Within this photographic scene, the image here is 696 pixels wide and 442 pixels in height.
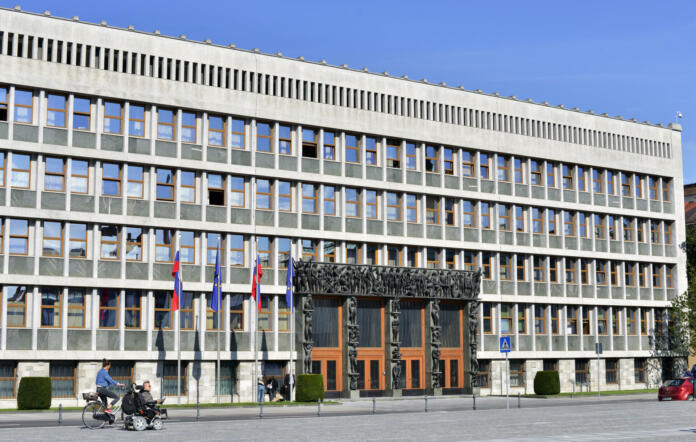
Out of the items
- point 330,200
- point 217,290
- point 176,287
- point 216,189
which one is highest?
point 216,189

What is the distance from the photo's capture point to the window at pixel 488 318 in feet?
205

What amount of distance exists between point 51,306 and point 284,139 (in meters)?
16.5

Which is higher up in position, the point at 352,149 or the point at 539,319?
the point at 352,149

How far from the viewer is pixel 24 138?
47438 millimetres

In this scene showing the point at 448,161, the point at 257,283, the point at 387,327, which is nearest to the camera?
the point at 257,283

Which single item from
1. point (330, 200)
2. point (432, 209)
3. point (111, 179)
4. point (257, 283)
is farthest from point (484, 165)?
point (111, 179)

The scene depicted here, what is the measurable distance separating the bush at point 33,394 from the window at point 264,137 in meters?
18.2

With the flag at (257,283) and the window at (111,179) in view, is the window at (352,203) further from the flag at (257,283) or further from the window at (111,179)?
the window at (111,179)

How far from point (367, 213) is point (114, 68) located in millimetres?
17525

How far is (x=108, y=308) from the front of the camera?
48.8m

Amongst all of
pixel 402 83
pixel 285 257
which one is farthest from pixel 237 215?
pixel 402 83

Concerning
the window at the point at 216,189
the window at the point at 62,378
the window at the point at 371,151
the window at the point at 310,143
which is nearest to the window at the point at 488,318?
the window at the point at 371,151

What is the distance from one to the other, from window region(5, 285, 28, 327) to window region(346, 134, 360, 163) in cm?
2093

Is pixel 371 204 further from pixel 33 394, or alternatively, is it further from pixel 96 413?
pixel 96 413
